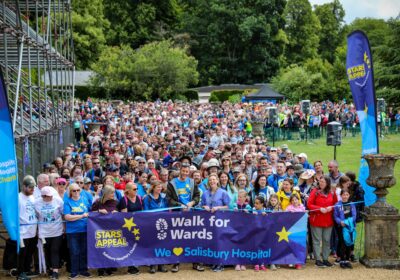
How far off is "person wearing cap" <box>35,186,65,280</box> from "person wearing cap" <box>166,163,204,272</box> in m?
2.03

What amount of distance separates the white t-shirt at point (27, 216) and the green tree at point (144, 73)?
42.3m

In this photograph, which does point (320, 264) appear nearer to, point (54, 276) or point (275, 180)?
point (275, 180)

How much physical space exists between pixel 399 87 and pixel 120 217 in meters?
20.7

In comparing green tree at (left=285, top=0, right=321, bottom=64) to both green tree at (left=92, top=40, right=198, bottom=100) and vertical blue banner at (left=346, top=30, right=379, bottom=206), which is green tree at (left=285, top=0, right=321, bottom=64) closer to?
green tree at (left=92, top=40, right=198, bottom=100)

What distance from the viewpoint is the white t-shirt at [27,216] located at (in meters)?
10.6

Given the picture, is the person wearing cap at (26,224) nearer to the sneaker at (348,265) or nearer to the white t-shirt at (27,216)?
the white t-shirt at (27,216)

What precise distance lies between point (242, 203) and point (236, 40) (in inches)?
2673

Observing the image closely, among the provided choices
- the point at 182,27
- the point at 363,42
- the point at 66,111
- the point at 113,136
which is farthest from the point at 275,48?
the point at 363,42

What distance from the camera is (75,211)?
35.2ft

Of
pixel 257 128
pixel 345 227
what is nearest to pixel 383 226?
pixel 345 227

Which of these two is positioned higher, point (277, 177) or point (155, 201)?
point (277, 177)

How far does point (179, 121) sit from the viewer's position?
33906 millimetres

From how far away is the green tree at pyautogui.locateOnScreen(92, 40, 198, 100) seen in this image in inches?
2089

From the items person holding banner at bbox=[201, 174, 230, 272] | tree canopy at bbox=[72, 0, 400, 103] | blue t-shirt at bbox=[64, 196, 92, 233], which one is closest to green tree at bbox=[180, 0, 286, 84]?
tree canopy at bbox=[72, 0, 400, 103]
